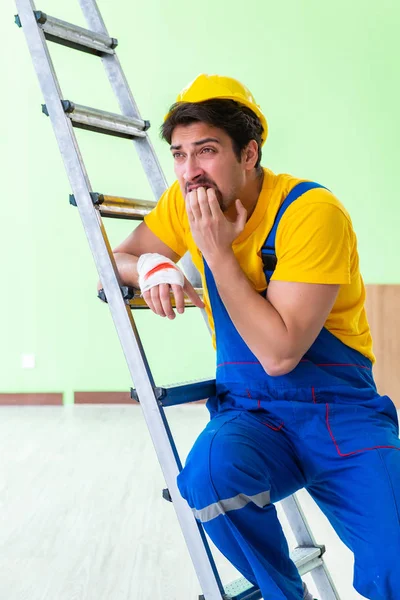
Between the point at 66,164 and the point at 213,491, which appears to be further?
the point at 66,164

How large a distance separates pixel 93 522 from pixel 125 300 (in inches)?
59.6

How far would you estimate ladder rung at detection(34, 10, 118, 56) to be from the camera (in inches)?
76.0

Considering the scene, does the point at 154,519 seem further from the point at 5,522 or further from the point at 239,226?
the point at 239,226

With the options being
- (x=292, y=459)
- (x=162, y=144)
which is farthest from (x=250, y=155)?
(x=162, y=144)

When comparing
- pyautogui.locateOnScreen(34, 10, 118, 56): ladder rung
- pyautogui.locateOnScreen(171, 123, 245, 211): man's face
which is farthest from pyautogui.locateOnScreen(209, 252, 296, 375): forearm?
pyautogui.locateOnScreen(34, 10, 118, 56): ladder rung

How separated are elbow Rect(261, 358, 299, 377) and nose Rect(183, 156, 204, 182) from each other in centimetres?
46

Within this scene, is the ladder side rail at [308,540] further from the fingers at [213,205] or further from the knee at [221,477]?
the fingers at [213,205]

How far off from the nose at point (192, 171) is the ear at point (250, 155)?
0.15m

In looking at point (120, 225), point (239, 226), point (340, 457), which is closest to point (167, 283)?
point (239, 226)

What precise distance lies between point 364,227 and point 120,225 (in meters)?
1.74

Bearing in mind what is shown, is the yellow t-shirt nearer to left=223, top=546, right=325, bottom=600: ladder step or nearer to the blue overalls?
the blue overalls

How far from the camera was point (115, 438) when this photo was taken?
14.6ft

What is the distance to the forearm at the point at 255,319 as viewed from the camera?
1.66m

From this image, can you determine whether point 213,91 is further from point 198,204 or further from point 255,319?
point 255,319
